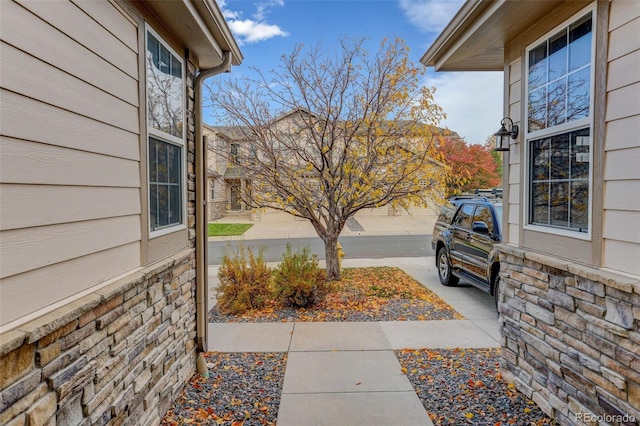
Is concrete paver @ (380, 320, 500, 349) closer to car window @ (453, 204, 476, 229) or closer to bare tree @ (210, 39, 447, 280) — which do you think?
car window @ (453, 204, 476, 229)

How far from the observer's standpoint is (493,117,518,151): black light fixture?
3.32 metres

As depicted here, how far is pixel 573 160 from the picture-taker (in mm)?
2621

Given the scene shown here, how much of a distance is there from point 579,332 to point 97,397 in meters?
3.05

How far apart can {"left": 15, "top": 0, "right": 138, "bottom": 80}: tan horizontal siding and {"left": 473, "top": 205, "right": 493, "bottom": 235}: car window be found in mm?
5111

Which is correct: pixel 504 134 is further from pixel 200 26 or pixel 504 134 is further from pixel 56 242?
pixel 56 242

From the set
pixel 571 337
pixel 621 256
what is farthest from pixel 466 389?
pixel 621 256

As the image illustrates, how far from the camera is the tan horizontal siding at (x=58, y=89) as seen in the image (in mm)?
1431

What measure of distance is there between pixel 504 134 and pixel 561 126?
0.66 metres

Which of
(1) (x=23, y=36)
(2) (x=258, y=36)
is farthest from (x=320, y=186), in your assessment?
(1) (x=23, y=36)

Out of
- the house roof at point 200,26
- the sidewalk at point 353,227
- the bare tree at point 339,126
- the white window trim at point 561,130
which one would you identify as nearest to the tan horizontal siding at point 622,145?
the white window trim at point 561,130

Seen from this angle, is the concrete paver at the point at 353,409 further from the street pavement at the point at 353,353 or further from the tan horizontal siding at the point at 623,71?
the tan horizontal siding at the point at 623,71

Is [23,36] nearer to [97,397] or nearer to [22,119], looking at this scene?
[22,119]

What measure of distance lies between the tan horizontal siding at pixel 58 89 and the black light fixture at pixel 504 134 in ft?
10.3

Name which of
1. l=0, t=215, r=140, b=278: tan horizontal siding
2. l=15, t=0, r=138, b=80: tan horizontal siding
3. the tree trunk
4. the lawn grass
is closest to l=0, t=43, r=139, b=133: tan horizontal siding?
l=15, t=0, r=138, b=80: tan horizontal siding
